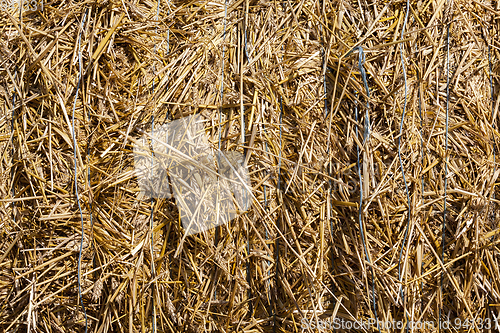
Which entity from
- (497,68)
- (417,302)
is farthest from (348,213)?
(497,68)

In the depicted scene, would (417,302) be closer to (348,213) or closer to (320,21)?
(348,213)

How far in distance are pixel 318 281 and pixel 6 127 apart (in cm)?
151

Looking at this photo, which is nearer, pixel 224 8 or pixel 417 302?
pixel 417 302

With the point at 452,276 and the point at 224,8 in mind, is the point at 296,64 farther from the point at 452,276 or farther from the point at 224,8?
the point at 452,276

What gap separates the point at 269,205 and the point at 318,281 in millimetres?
367

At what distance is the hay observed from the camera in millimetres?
1355

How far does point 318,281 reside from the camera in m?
1.34

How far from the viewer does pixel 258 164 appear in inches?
54.7

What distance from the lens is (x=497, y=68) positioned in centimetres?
144

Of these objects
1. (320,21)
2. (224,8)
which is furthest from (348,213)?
(224,8)

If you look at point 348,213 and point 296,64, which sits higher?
point 296,64

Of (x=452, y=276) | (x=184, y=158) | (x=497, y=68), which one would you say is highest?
(x=497, y=68)

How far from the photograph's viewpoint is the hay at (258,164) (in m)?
1.36

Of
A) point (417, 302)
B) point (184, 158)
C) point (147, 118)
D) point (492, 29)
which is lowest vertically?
point (417, 302)
